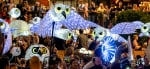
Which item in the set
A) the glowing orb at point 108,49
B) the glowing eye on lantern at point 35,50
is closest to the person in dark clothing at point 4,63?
the glowing eye on lantern at point 35,50

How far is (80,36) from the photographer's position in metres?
11.6

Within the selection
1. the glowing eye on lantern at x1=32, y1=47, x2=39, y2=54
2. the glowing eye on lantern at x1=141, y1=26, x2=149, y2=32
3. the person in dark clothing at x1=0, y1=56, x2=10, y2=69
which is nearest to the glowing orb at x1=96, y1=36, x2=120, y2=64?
the glowing eye on lantern at x1=141, y1=26, x2=149, y2=32

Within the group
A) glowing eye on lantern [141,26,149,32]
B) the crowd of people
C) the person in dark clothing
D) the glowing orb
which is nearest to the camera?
the person in dark clothing

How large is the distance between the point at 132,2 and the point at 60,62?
1116cm

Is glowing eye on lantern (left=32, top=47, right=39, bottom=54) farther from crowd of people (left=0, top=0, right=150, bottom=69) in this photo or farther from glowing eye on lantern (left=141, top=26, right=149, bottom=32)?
glowing eye on lantern (left=141, top=26, right=149, bottom=32)

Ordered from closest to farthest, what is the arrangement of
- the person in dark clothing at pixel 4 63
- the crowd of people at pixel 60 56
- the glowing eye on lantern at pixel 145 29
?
the person in dark clothing at pixel 4 63
the crowd of people at pixel 60 56
the glowing eye on lantern at pixel 145 29

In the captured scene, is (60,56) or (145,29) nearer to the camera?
(145,29)

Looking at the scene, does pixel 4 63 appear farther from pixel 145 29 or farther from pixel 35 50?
pixel 145 29

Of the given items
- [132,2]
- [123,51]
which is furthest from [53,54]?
[132,2]

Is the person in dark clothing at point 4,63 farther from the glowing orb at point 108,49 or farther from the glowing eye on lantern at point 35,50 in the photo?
the glowing orb at point 108,49

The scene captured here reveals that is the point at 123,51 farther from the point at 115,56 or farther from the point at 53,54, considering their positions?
the point at 53,54

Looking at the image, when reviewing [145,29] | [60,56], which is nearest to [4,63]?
[60,56]

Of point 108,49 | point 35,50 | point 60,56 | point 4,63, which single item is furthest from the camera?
point 60,56

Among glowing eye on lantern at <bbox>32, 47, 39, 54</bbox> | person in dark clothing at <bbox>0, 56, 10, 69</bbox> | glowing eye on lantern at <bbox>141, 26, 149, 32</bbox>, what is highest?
glowing eye on lantern at <bbox>141, 26, 149, 32</bbox>
